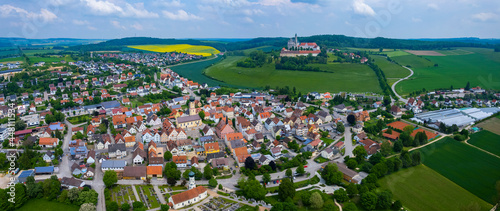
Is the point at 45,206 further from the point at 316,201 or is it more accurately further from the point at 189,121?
the point at 316,201

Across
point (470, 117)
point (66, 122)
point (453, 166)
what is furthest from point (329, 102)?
point (66, 122)

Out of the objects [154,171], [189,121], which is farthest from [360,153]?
[189,121]

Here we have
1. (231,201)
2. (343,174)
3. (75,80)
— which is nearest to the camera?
(231,201)

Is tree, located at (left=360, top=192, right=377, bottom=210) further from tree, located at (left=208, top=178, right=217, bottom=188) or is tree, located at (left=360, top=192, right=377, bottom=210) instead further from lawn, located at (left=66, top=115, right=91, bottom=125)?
lawn, located at (left=66, top=115, right=91, bottom=125)

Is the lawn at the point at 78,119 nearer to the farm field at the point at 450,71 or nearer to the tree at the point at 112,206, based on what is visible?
the tree at the point at 112,206

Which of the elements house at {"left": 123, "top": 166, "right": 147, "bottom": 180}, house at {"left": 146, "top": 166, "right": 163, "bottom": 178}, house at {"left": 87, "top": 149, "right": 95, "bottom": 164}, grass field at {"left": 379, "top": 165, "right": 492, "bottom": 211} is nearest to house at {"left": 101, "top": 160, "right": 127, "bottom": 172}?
house at {"left": 123, "top": 166, "right": 147, "bottom": 180}

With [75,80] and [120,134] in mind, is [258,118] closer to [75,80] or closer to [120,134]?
[120,134]
